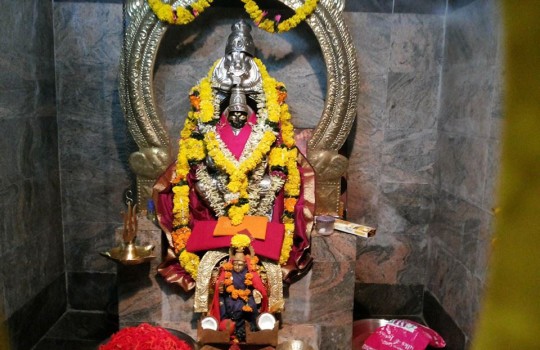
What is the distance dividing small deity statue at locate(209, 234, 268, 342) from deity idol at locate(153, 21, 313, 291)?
183 millimetres

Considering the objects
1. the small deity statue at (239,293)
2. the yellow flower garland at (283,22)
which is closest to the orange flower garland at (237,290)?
the small deity statue at (239,293)

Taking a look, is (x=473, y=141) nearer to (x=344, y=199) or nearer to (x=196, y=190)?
(x=344, y=199)

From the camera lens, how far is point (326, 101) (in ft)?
14.5

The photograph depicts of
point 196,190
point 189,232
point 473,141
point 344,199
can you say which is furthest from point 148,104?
point 473,141

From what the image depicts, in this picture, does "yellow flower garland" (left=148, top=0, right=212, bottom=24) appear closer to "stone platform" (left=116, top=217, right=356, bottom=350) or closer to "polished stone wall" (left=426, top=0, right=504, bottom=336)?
"stone platform" (left=116, top=217, right=356, bottom=350)

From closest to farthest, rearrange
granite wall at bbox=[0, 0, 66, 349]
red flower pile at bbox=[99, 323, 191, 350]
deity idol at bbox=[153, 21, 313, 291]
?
red flower pile at bbox=[99, 323, 191, 350] → granite wall at bbox=[0, 0, 66, 349] → deity idol at bbox=[153, 21, 313, 291]

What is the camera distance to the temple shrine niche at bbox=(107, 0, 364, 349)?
12.8 feet

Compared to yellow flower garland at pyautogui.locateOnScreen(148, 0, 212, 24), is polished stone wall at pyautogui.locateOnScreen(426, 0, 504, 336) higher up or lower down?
lower down

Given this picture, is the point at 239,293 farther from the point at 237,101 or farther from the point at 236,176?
the point at 237,101

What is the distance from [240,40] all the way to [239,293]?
2165 mm

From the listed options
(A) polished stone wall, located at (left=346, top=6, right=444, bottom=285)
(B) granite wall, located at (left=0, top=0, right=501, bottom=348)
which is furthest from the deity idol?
(A) polished stone wall, located at (left=346, top=6, right=444, bottom=285)

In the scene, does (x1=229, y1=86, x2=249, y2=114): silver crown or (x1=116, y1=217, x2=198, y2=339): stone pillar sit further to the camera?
(x1=229, y1=86, x2=249, y2=114): silver crown

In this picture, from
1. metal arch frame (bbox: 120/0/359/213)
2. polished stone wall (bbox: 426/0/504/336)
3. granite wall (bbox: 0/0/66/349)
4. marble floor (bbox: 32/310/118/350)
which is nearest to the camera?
polished stone wall (bbox: 426/0/504/336)

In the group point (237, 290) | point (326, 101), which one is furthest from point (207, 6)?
point (237, 290)
